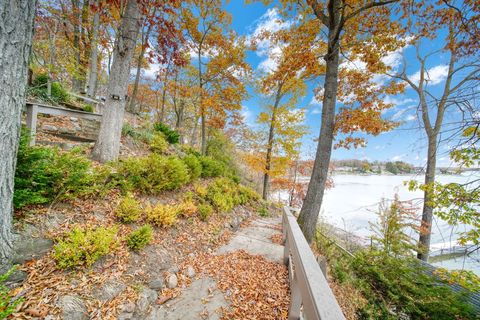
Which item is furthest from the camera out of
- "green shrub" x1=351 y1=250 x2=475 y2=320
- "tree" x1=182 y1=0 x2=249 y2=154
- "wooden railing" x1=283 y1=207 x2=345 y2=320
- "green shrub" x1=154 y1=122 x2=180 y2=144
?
"tree" x1=182 y1=0 x2=249 y2=154

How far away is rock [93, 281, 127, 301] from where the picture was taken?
1877 mm

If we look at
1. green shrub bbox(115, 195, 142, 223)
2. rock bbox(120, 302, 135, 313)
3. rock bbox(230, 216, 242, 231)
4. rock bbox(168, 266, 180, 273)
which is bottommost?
rock bbox(230, 216, 242, 231)

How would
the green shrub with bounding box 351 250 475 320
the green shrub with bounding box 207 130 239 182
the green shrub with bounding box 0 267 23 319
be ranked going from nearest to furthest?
the green shrub with bounding box 0 267 23 319 < the green shrub with bounding box 351 250 475 320 < the green shrub with bounding box 207 130 239 182

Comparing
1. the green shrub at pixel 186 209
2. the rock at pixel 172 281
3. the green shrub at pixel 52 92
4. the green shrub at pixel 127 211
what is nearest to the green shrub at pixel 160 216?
the green shrub at pixel 127 211

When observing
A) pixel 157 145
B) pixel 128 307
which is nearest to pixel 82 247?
pixel 128 307

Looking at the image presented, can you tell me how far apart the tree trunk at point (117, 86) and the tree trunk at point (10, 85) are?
244 centimetres

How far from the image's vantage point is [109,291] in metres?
1.96

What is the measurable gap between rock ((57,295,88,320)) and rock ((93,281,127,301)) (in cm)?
15

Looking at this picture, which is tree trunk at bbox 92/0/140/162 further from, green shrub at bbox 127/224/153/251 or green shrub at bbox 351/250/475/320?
green shrub at bbox 351/250/475/320

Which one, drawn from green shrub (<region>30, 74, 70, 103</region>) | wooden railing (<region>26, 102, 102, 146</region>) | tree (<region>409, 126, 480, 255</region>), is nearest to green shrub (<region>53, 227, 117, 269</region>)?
wooden railing (<region>26, 102, 102, 146</region>)

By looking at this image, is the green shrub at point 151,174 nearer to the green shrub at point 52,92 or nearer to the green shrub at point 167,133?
the green shrub at point 167,133

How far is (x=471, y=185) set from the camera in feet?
9.29

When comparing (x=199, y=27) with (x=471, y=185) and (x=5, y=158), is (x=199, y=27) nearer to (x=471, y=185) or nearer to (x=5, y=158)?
(x=5, y=158)

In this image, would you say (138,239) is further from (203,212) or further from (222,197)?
(222,197)
